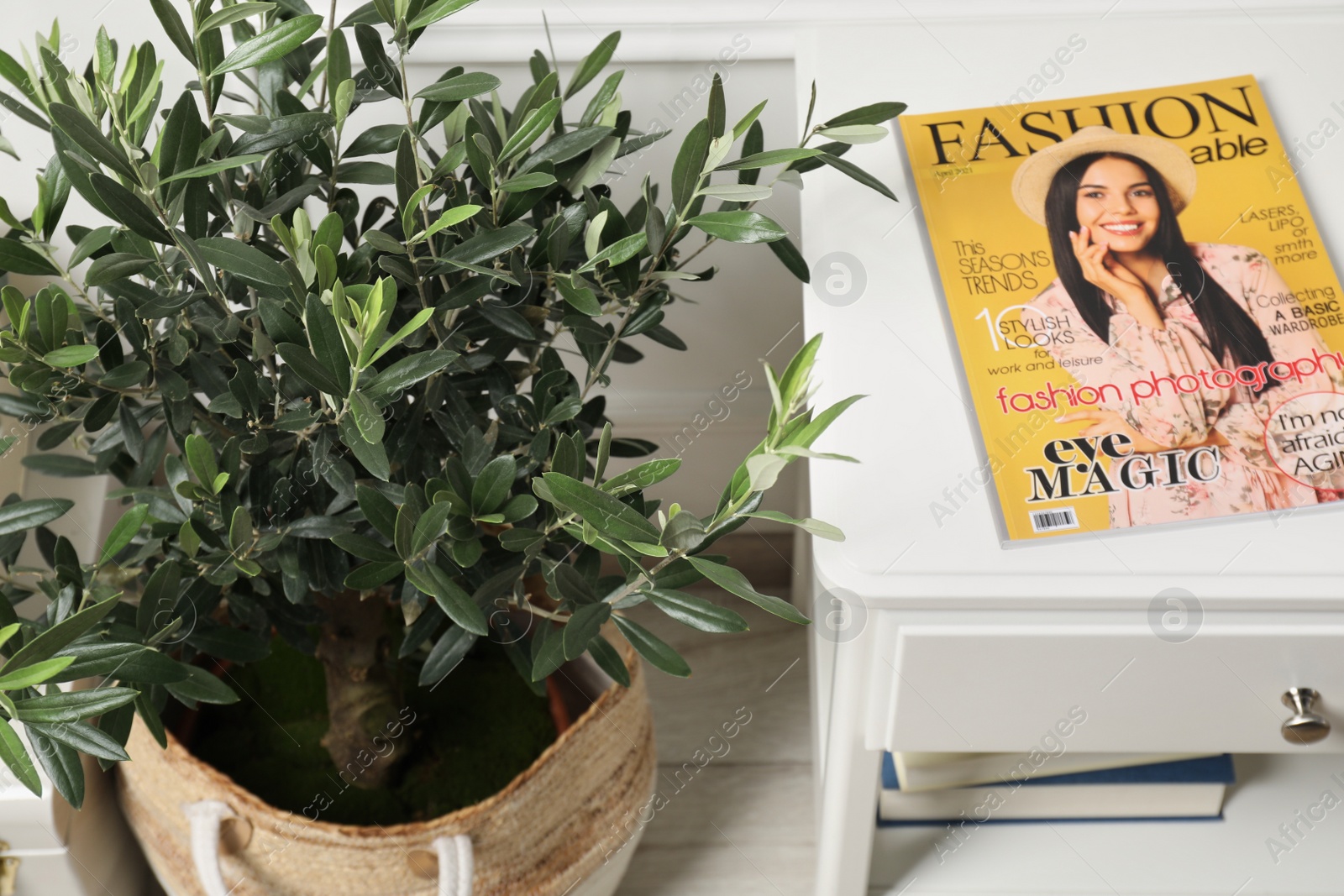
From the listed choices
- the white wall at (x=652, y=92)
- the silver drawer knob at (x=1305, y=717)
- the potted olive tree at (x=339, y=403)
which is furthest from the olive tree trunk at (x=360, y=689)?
the silver drawer knob at (x=1305, y=717)

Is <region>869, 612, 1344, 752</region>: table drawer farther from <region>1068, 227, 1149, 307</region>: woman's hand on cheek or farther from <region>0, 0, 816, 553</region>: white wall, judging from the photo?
<region>0, 0, 816, 553</region>: white wall

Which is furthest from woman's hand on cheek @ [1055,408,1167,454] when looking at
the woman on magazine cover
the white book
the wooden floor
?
the wooden floor

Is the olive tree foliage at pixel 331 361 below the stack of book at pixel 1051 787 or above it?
above

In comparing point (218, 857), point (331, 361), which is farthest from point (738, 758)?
point (331, 361)

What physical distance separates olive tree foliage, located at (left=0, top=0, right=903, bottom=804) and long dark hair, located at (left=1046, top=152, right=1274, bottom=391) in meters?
0.17

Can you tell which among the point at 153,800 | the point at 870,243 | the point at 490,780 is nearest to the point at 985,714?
the point at 870,243

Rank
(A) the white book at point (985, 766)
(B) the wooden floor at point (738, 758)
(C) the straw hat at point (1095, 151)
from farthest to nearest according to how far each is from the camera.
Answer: (B) the wooden floor at point (738, 758) < (A) the white book at point (985, 766) < (C) the straw hat at point (1095, 151)

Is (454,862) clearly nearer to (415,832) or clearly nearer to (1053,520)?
(415,832)

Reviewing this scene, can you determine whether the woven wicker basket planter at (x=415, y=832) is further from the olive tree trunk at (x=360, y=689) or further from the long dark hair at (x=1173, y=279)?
the long dark hair at (x=1173, y=279)

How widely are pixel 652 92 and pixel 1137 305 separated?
1.58 ft

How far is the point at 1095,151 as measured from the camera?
0.74 meters

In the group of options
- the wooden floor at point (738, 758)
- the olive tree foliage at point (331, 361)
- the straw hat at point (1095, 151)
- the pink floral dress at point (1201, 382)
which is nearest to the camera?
the olive tree foliage at point (331, 361)

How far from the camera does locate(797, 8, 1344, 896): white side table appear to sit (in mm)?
569

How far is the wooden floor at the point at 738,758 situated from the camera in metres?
1.03
